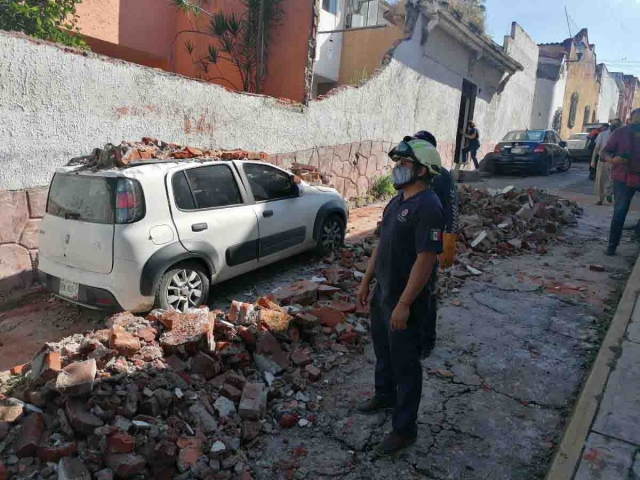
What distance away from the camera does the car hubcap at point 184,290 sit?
4.72 m

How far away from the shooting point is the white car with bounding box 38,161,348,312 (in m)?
4.38

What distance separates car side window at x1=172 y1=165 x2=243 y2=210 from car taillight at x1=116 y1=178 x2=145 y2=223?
39cm

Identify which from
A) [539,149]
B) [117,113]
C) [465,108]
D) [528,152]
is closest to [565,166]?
[539,149]

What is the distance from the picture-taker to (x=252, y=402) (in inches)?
127

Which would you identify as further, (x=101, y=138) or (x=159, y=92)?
(x=159, y=92)

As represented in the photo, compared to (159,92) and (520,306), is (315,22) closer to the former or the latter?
(159,92)

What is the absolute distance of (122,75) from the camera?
261 inches

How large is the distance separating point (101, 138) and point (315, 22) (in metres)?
5.51

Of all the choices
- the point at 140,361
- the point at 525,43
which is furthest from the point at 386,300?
the point at 525,43

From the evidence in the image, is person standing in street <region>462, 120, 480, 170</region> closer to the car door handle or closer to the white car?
the white car

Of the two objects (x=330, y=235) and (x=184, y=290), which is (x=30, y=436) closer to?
(x=184, y=290)

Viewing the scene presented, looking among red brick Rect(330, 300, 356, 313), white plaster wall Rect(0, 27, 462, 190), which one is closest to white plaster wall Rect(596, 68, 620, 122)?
white plaster wall Rect(0, 27, 462, 190)

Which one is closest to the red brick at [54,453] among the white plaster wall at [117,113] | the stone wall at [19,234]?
the stone wall at [19,234]

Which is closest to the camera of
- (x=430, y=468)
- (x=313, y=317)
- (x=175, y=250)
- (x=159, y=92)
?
(x=430, y=468)
